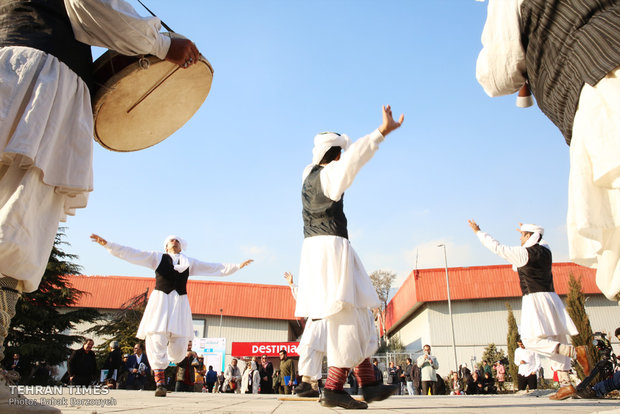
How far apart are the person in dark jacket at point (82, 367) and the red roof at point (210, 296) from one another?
23.6 meters

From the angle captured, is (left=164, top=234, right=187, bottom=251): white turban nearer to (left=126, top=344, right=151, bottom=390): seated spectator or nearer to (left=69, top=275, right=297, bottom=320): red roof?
(left=126, top=344, right=151, bottom=390): seated spectator

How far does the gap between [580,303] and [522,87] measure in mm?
16328

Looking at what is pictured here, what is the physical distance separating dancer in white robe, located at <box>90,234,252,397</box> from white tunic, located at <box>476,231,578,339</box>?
4663 millimetres

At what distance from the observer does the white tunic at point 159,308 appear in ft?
20.9

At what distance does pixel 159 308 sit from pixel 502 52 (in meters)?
5.97

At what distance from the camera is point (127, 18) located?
229 centimetres

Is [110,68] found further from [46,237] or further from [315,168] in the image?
[315,168]

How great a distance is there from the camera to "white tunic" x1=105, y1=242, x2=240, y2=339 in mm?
6363

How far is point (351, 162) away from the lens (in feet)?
10.3

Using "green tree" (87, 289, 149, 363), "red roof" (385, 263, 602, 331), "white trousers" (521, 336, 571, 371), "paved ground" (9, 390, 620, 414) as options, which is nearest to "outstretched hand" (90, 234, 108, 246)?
"paved ground" (9, 390, 620, 414)

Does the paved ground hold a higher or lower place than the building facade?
lower

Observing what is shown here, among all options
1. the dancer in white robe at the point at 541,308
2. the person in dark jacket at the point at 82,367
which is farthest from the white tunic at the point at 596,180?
the person in dark jacket at the point at 82,367

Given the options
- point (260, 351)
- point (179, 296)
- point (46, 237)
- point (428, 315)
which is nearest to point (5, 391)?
point (46, 237)

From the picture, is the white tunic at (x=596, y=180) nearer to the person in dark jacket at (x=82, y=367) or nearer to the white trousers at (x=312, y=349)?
the white trousers at (x=312, y=349)
